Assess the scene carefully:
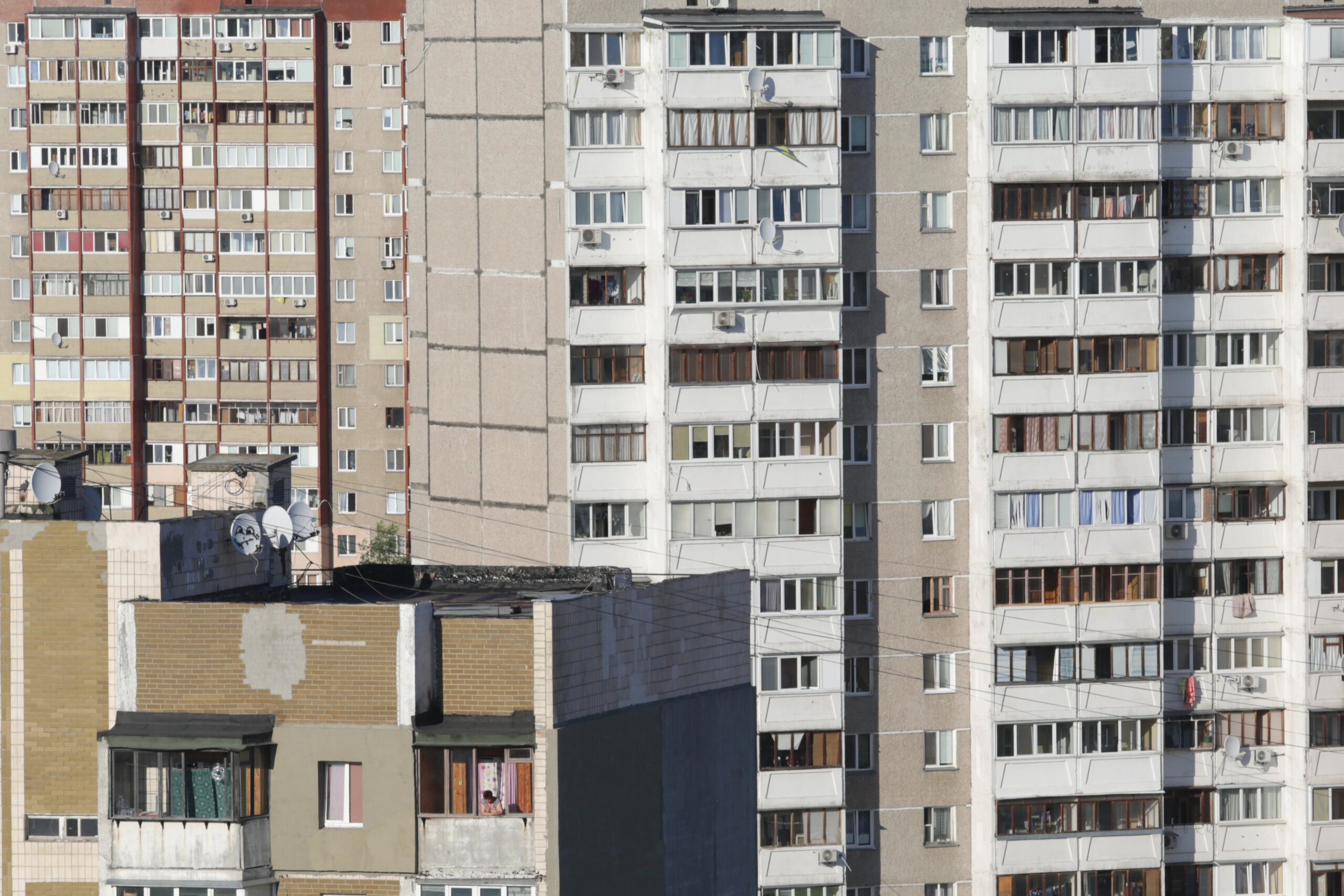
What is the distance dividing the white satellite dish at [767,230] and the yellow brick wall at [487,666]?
71.7 ft

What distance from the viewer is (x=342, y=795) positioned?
27.8m

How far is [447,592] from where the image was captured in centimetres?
3488

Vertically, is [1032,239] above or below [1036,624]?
above

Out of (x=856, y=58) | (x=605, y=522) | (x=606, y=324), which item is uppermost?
(x=856, y=58)

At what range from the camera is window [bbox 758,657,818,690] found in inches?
1917

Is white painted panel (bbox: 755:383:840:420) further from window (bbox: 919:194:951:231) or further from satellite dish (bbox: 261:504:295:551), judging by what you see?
satellite dish (bbox: 261:504:295:551)

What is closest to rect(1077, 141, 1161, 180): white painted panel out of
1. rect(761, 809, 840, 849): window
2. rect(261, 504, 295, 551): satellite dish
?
rect(761, 809, 840, 849): window

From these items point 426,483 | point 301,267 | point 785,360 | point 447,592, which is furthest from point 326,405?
point 447,592

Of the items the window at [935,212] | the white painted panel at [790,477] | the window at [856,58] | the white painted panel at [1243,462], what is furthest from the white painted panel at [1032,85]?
the white painted panel at [1243,462]

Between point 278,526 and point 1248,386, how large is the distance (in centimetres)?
3011

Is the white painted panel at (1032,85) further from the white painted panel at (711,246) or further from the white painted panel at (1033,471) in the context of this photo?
the white painted panel at (1033,471)

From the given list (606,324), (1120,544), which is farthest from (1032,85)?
(606,324)

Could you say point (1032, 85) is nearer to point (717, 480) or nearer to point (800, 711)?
point (717, 480)

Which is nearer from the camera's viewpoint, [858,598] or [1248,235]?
[858,598]
